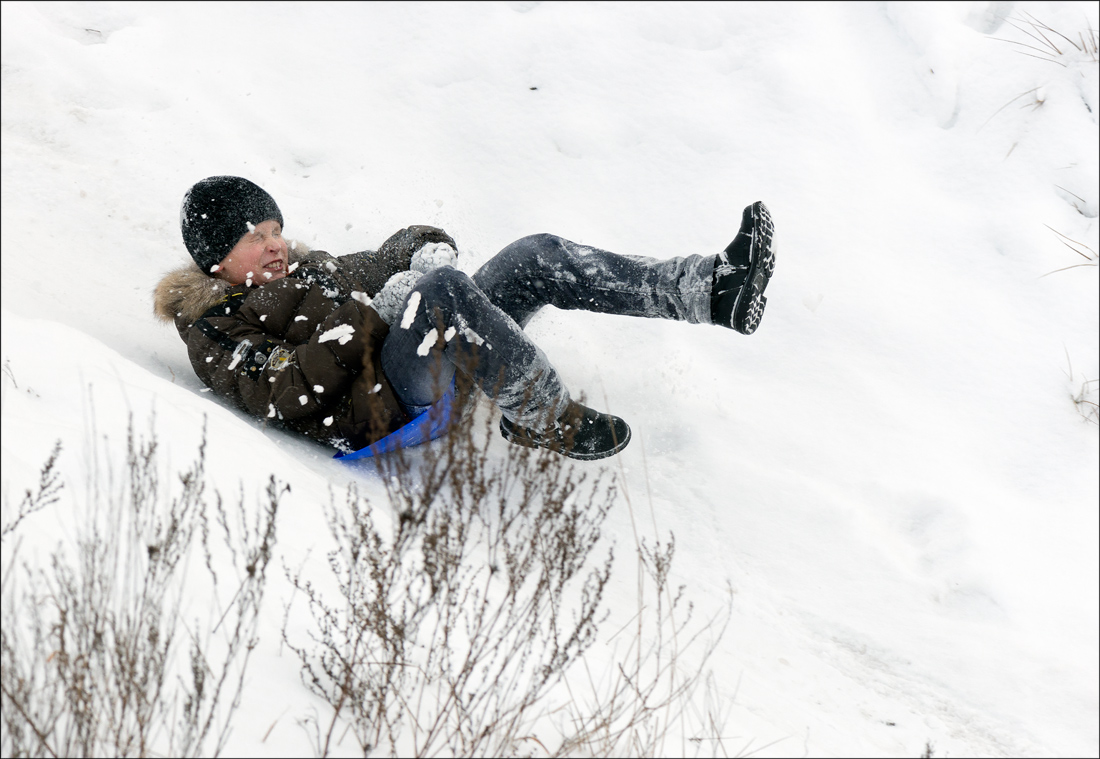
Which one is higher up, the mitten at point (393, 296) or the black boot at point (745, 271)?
the black boot at point (745, 271)

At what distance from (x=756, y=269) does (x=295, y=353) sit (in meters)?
1.47

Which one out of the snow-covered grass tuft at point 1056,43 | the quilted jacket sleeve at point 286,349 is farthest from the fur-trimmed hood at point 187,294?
the snow-covered grass tuft at point 1056,43

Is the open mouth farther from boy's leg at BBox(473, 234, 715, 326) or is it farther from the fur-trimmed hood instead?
boy's leg at BBox(473, 234, 715, 326)

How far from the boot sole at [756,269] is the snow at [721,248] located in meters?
0.63

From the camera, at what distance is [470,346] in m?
2.29

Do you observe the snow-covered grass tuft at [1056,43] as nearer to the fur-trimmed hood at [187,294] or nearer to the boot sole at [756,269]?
the boot sole at [756,269]

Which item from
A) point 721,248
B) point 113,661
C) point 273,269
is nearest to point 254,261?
point 273,269

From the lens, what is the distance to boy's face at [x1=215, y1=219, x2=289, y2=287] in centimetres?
274

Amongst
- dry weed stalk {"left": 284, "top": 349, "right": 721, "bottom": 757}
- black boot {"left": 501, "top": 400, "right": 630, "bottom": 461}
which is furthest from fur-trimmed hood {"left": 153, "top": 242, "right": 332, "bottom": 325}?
dry weed stalk {"left": 284, "top": 349, "right": 721, "bottom": 757}

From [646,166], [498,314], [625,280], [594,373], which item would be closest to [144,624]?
[498,314]

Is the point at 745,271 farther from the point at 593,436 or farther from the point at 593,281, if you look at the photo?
the point at 593,436

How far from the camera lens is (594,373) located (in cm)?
308

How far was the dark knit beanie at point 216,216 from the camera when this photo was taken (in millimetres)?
2707

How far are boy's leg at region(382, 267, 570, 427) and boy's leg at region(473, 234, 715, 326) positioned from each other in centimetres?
33
